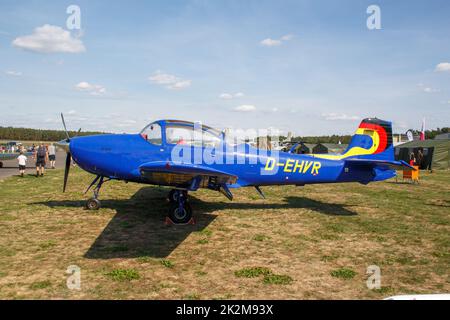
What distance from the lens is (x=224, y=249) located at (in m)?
6.02

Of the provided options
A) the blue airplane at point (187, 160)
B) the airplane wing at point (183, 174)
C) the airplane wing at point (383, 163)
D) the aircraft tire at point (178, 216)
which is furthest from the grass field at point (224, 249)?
the airplane wing at point (383, 163)

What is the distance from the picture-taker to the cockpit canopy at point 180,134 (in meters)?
8.02

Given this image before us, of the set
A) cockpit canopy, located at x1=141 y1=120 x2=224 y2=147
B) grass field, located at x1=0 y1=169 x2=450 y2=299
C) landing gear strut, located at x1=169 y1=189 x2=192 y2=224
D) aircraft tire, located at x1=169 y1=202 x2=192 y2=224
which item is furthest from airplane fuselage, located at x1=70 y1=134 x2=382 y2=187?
grass field, located at x1=0 y1=169 x2=450 y2=299

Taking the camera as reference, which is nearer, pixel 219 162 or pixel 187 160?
pixel 187 160

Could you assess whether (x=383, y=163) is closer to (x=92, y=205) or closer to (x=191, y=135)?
(x=191, y=135)

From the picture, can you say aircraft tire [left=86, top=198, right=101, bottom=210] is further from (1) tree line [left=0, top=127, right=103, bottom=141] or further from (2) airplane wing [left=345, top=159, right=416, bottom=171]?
(1) tree line [left=0, top=127, right=103, bottom=141]

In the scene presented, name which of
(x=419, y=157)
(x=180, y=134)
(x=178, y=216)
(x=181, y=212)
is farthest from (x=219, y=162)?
(x=419, y=157)

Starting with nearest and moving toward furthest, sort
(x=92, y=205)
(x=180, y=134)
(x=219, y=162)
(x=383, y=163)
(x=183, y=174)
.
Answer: (x=183, y=174), (x=180, y=134), (x=219, y=162), (x=383, y=163), (x=92, y=205)

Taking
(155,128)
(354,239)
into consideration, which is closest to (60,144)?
(155,128)

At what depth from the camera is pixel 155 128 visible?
8062 mm

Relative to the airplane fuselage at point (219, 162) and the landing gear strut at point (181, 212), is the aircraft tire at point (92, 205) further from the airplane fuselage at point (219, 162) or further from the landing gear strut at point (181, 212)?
the landing gear strut at point (181, 212)

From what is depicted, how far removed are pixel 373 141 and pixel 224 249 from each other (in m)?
6.83
